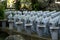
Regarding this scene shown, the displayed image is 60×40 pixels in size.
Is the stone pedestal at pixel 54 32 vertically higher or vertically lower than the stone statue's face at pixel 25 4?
higher

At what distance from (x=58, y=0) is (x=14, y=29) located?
469 inches

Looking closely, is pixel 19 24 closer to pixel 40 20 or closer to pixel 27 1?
pixel 40 20

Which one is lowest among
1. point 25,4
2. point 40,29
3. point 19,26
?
point 25,4

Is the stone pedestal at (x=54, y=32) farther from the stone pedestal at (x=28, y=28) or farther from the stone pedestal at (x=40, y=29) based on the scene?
the stone pedestal at (x=28, y=28)

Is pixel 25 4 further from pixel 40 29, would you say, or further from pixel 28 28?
pixel 40 29

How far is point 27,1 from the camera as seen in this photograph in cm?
1770

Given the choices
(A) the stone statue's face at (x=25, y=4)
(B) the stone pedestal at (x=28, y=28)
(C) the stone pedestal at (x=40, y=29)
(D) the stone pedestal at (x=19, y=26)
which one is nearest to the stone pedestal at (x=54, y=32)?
(C) the stone pedestal at (x=40, y=29)

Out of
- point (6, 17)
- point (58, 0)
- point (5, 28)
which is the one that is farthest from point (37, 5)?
point (5, 28)

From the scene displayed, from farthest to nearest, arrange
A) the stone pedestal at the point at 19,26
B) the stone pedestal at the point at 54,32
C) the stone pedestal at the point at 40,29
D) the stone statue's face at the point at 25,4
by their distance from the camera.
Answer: the stone statue's face at the point at 25,4, the stone pedestal at the point at 19,26, the stone pedestal at the point at 40,29, the stone pedestal at the point at 54,32

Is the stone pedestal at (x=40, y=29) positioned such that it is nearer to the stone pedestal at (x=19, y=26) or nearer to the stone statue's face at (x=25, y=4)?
the stone pedestal at (x=19, y=26)

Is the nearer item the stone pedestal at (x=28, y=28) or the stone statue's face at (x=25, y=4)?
the stone pedestal at (x=28, y=28)

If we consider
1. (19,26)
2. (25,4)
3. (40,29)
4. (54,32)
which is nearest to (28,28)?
(40,29)

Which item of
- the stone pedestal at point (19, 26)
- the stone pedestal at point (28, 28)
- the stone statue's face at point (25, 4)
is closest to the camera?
the stone pedestal at point (28, 28)

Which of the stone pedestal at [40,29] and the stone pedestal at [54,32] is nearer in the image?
the stone pedestal at [54,32]
